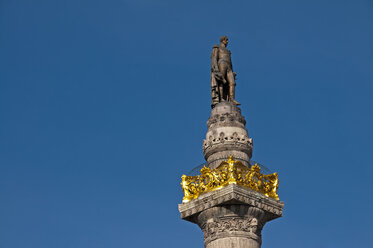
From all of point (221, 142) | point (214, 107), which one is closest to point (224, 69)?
point (214, 107)

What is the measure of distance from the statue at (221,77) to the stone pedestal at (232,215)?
21.9ft

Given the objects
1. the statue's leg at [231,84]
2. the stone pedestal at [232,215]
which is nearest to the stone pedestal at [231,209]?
the stone pedestal at [232,215]

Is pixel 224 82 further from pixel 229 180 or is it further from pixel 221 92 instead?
pixel 229 180

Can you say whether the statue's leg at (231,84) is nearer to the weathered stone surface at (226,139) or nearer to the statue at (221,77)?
the statue at (221,77)

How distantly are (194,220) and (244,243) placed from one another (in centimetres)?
315

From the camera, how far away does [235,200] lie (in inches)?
1414

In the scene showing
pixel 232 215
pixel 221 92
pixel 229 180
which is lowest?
pixel 232 215

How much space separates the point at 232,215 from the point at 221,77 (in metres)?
8.61

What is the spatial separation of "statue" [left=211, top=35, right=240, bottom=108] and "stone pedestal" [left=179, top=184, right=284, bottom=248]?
6674 mm

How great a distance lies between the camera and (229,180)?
36375 mm

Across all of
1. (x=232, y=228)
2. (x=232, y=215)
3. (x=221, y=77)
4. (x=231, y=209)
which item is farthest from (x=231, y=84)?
(x=232, y=228)

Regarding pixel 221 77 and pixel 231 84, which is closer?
pixel 221 77

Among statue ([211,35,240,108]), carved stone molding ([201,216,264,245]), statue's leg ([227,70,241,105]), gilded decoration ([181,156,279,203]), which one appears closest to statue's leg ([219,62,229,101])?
statue ([211,35,240,108])

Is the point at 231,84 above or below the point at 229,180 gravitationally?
above
